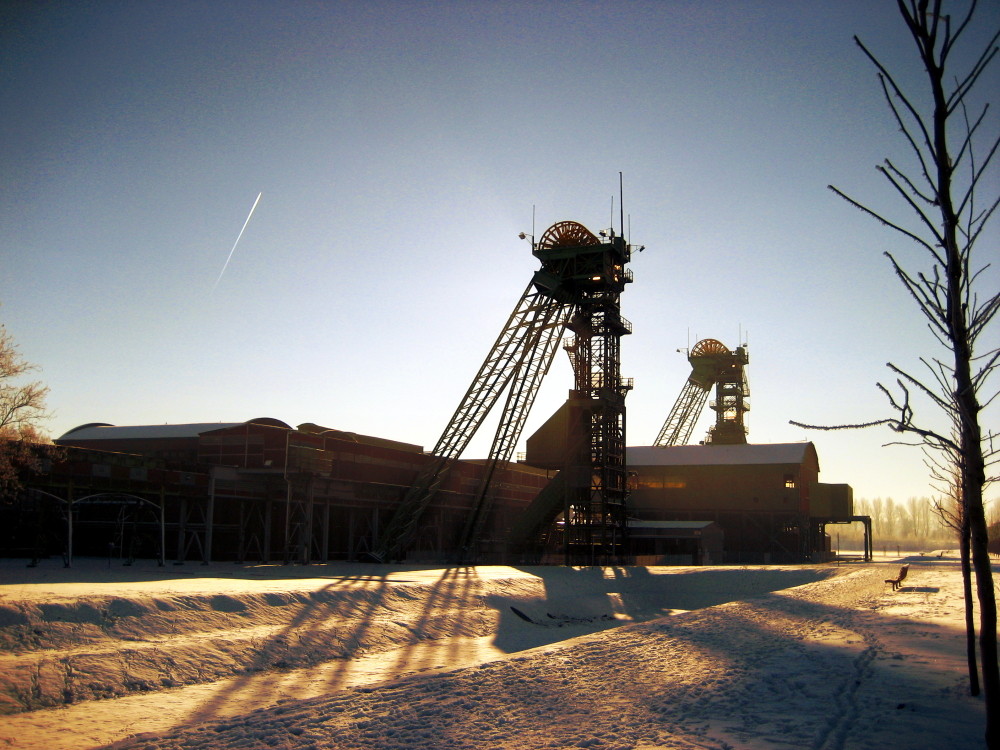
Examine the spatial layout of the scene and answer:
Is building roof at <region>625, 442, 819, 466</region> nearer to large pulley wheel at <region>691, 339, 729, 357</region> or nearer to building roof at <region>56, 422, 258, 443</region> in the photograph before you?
large pulley wheel at <region>691, 339, 729, 357</region>

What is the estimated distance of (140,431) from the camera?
185 feet

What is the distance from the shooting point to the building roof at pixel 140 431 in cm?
5362

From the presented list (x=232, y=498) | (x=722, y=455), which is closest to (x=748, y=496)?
(x=722, y=455)

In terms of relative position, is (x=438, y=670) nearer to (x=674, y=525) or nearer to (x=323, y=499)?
(x=323, y=499)

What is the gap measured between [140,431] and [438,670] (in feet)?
153

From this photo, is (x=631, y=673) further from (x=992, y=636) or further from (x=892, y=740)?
(x=992, y=636)

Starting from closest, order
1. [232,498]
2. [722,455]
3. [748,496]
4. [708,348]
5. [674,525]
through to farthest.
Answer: [232,498]
[674,525]
[748,496]
[722,455]
[708,348]

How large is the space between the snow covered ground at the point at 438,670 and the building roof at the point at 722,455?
40863 mm

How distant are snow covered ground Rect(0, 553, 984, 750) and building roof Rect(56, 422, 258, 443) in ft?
81.5

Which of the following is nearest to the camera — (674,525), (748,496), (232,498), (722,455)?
(232,498)

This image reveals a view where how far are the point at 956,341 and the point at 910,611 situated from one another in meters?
22.1

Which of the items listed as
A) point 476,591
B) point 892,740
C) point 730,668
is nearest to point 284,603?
point 476,591

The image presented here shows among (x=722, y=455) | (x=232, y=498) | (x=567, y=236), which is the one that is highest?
(x=567, y=236)

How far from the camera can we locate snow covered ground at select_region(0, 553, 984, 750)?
454 inches
